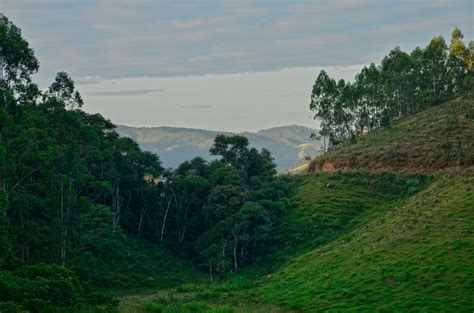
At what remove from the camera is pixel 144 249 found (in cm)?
5794

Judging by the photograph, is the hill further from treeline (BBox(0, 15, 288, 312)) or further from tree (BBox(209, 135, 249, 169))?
tree (BBox(209, 135, 249, 169))

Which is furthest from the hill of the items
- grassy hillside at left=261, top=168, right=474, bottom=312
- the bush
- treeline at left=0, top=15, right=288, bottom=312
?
the bush

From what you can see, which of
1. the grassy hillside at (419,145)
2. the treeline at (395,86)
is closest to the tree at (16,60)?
the grassy hillside at (419,145)

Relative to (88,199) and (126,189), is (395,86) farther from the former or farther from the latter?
(88,199)

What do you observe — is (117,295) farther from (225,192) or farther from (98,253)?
(225,192)

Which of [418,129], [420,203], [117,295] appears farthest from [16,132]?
[418,129]

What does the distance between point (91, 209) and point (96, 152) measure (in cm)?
453

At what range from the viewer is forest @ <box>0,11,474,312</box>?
35.7 m

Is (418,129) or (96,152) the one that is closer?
(96,152)

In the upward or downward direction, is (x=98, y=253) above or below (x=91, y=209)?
below

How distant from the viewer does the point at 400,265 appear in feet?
121

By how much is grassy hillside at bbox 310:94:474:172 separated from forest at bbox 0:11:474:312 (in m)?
5.49

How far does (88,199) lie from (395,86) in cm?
6059

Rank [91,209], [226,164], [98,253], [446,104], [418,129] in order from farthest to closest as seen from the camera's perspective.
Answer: [446,104], [418,129], [226,164], [98,253], [91,209]
